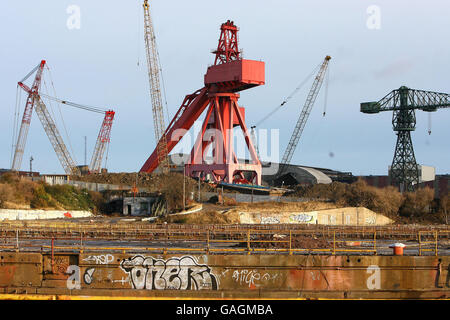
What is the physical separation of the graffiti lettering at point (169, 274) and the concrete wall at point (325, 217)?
42954 millimetres

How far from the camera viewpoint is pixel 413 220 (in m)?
89.9

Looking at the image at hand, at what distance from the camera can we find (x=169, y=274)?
3356 centimetres

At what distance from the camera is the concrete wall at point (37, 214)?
74250 mm

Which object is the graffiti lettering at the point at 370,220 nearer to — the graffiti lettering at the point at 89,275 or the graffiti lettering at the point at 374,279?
the graffiti lettering at the point at 374,279

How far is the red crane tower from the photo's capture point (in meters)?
100

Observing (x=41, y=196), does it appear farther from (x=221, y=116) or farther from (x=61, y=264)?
(x=61, y=264)

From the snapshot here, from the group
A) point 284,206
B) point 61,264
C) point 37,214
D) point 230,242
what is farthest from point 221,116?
point 61,264

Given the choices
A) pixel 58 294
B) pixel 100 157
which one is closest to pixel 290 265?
pixel 58 294

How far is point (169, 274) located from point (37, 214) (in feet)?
162

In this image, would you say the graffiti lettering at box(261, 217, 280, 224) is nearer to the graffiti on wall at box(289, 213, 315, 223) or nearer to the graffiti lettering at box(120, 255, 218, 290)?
the graffiti on wall at box(289, 213, 315, 223)

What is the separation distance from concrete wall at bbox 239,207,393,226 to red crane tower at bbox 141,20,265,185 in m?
23.7

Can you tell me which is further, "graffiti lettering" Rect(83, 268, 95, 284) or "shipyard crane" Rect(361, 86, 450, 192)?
"shipyard crane" Rect(361, 86, 450, 192)

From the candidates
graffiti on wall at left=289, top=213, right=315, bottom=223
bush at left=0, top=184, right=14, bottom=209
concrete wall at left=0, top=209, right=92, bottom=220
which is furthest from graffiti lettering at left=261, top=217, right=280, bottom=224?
bush at left=0, top=184, right=14, bottom=209

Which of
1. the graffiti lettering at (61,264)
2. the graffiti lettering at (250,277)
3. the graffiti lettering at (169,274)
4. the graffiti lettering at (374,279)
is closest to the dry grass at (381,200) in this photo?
the graffiti lettering at (374,279)
